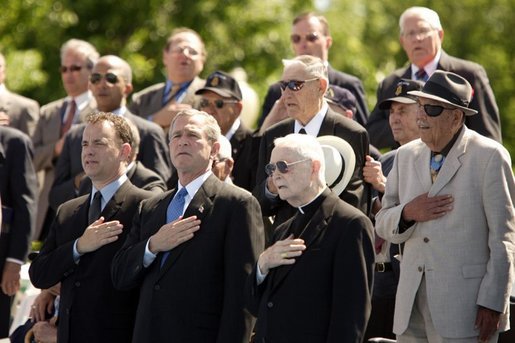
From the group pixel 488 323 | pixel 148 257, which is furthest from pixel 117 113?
pixel 488 323

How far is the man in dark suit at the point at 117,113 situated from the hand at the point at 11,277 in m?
0.62

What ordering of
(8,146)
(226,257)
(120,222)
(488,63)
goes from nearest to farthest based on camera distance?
(226,257), (120,222), (8,146), (488,63)

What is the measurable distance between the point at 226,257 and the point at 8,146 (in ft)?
12.5

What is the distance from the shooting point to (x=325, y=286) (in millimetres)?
7207

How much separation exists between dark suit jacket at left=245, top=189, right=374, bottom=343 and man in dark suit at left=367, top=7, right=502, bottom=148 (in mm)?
3284

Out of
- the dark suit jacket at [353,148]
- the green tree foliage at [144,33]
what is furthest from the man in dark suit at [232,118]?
the green tree foliage at [144,33]

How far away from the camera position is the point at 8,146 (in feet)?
35.8

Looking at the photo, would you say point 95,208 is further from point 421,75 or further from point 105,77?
point 421,75

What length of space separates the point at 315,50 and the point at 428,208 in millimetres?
4336

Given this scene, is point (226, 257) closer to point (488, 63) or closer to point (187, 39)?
point (187, 39)

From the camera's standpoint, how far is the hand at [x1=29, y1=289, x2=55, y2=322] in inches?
358

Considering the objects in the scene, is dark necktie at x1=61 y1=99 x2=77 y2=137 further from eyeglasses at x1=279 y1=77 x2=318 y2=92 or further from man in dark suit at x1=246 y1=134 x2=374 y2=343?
man in dark suit at x1=246 y1=134 x2=374 y2=343

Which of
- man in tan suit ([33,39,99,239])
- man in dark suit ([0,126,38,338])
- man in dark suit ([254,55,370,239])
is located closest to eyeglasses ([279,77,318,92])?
man in dark suit ([254,55,370,239])

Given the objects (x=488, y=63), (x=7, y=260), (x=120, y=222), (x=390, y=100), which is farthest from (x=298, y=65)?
(x=488, y=63)
